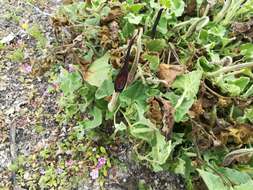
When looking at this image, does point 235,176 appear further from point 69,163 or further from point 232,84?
point 69,163

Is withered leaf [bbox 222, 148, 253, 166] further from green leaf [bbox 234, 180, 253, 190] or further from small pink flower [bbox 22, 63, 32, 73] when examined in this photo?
small pink flower [bbox 22, 63, 32, 73]

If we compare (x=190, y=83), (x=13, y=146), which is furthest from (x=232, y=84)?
(x=13, y=146)

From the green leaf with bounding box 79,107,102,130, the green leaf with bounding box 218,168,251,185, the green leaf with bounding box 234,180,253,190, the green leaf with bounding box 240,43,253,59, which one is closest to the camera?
the green leaf with bounding box 234,180,253,190

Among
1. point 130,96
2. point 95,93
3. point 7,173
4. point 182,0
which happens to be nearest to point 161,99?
point 130,96

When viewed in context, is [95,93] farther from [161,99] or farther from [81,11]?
[81,11]

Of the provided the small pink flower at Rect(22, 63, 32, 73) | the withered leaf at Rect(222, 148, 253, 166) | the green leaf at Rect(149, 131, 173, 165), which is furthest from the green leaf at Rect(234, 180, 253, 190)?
the small pink flower at Rect(22, 63, 32, 73)

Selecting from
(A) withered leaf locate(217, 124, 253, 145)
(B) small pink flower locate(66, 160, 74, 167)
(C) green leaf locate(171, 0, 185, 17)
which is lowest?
(B) small pink flower locate(66, 160, 74, 167)
